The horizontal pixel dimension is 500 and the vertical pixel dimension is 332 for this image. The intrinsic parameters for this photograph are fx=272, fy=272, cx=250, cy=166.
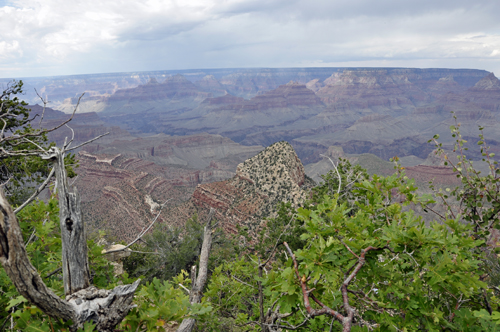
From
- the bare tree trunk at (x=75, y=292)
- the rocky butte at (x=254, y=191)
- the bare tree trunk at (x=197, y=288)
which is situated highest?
the bare tree trunk at (x=75, y=292)

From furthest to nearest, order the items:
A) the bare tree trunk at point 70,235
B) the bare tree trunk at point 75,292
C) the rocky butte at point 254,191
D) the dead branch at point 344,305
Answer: the rocky butte at point 254,191
the bare tree trunk at point 70,235
the bare tree trunk at point 75,292
the dead branch at point 344,305

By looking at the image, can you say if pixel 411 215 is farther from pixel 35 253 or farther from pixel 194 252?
pixel 194 252

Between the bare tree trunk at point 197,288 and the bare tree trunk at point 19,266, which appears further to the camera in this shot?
the bare tree trunk at point 197,288

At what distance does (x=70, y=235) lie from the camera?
333 cm

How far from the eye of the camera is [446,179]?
321ft

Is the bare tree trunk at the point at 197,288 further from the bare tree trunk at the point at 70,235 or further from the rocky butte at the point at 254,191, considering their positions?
the rocky butte at the point at 254,191

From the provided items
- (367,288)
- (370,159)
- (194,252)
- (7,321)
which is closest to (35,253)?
(7,321)

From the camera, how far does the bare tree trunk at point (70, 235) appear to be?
3262mm

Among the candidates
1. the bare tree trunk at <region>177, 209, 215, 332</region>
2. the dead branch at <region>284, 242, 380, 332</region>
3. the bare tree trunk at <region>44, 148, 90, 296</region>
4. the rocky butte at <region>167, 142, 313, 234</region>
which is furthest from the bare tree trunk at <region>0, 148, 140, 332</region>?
the rocky butte at <region>167, 142, 313, 234</region>

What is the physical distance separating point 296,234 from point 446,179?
104 m

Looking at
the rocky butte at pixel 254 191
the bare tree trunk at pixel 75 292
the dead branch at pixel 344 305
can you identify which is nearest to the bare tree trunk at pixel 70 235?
the bare tree trunk at pixel 75 292

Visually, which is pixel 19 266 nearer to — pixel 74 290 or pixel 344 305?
pixel 74 290

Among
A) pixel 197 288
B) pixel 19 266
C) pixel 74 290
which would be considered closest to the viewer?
pixel 19 266

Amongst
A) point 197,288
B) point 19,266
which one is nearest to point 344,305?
point 197,288
